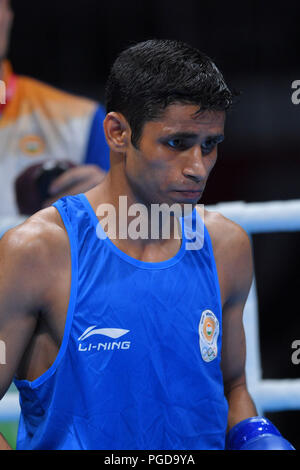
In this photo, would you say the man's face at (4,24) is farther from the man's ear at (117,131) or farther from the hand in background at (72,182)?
the man's ear at (117,131)

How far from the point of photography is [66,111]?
2.41 metres

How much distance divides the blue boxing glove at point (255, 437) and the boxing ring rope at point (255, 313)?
31 cm

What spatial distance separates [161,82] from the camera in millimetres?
898

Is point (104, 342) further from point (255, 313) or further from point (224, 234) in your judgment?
point (255, 313)

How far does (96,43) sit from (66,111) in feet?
2.20

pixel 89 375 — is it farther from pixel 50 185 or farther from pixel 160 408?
pixel 50 185

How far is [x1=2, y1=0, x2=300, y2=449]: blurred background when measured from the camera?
2877mm

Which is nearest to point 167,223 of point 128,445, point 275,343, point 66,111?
point 128,445

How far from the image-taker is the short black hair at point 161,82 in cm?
90

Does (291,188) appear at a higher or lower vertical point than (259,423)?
higher

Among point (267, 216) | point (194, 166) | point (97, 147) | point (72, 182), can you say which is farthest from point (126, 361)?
point (97, 147)

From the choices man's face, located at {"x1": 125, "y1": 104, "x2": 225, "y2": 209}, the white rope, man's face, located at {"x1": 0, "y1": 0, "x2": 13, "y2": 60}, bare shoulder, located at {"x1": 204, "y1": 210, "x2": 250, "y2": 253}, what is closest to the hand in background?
the white rope
